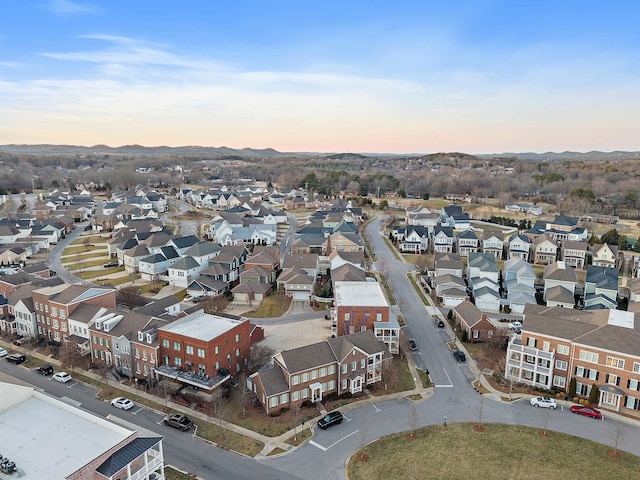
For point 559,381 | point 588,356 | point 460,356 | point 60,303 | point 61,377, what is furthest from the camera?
point 60,303


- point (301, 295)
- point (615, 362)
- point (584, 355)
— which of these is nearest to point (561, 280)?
point (584, 355)

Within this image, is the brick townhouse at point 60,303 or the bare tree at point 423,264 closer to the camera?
the brick townhouse at point 60,303

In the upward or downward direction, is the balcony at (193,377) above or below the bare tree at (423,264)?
below

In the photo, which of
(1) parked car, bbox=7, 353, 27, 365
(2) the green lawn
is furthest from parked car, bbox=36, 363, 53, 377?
(2) the green lawn

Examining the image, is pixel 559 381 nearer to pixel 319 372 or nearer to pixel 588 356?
pixel 588 356

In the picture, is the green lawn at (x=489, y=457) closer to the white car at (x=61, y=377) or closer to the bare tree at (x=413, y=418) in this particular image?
the bare tree at (x=413, y=418)

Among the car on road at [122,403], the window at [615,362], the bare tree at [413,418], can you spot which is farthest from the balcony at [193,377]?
the window at [615,362]

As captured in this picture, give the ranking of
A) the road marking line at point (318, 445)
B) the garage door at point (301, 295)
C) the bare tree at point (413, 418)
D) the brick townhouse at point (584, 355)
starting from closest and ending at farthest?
1. the road marking line at point (318, 445)
2. the bare tree at point (413, 418)
3. the brick townhouse at point (584, 355)
4. the garage door at point (301, 295)
